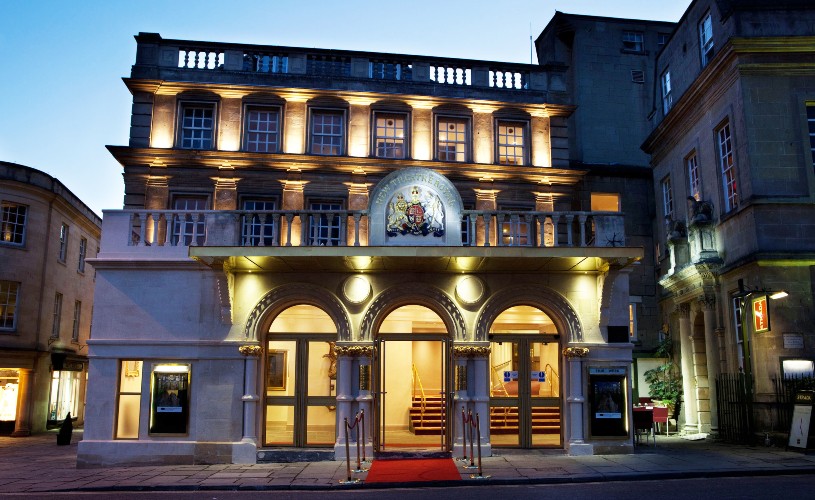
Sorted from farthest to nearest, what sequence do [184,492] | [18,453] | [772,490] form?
[18,453] < [184,492] < [772,490]

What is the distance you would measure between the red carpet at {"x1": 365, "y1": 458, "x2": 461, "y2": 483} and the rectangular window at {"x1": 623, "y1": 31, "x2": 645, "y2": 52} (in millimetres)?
22509

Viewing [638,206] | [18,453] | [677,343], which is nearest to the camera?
[18,453]

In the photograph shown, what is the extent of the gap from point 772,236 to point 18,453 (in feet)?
68.0

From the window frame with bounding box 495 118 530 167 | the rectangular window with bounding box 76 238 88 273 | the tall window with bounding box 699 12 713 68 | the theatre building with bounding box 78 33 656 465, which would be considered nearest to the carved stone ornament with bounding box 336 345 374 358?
the theatre building with bounding box 78 33 656 465

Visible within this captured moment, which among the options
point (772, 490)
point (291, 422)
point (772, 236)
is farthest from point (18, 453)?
Result: point (772, 236)

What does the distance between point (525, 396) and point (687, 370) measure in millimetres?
8323

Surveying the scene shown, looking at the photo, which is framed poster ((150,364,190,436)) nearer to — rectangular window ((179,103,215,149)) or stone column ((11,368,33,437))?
rectangular window ((179,103,215,149))

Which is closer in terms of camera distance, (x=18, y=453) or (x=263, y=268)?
(x=263, y=268)

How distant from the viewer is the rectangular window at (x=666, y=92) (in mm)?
23938

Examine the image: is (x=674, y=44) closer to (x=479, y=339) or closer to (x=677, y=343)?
(x=677, y=343)

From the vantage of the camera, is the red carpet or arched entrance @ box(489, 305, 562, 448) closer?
the red carpet

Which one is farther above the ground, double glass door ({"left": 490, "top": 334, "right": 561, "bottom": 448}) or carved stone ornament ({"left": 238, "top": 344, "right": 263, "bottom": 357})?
carved stone ornament ({"left": 238, "top": 344, "right": 263, "bottom": 357})

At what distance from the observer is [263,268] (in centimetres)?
1574

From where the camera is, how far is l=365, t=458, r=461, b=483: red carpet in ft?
41.8
